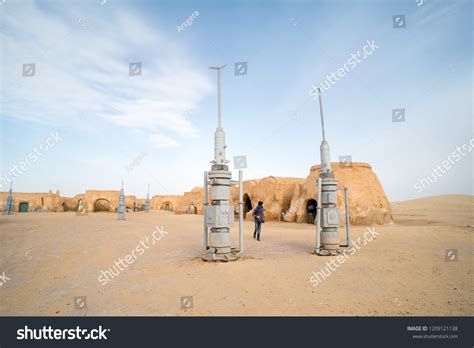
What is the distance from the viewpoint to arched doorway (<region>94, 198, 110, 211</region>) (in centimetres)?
3778

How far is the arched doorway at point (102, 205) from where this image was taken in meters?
37.8

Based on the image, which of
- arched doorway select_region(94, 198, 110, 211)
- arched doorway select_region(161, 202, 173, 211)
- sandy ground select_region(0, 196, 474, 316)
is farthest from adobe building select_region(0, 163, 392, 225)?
arched doorway select_region(161, 202, 173, 211)

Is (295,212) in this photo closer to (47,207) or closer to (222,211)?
(222,211)

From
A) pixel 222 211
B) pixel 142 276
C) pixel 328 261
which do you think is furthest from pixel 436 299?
pixel 142 276

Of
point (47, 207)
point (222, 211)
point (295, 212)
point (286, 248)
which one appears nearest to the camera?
point (222, 211)

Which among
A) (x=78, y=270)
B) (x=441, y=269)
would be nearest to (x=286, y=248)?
(x=441, y=269)

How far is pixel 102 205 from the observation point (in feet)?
125

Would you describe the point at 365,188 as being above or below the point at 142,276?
above

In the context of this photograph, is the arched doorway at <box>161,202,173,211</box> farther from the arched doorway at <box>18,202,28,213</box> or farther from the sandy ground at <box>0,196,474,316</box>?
the sandy ground at <box>0,196,474,316</box>

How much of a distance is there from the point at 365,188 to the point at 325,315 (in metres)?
15.2

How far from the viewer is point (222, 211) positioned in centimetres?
723

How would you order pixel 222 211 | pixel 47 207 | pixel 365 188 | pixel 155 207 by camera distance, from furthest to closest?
pixel 155 207, pixel 47 207, pixel 365 188, pixel 222 211

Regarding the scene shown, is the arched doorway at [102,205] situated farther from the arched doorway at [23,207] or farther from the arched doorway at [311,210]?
the arched doorway at [311,210]
